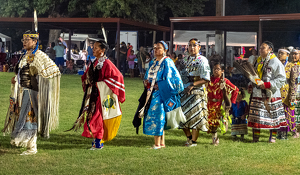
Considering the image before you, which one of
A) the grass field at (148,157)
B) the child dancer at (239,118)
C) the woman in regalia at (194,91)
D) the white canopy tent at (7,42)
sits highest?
the white canopy tent at (7,42)

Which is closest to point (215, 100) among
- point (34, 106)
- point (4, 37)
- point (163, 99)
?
point (163, 99)

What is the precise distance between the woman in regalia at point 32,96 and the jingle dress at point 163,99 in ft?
4.62

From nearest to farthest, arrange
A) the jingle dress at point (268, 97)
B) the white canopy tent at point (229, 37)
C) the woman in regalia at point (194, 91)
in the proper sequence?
the woman in regalia at point (194, 91) < the jingle dress at point (268, 97) < the white canopy tent at point (229, 37)

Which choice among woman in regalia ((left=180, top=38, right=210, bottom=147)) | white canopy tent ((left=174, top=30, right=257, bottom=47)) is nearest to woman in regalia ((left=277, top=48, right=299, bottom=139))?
woman in regalia ((left=180, top=38, right=210, bottom=147))

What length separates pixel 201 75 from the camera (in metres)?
6.64

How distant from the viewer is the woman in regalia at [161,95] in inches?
250

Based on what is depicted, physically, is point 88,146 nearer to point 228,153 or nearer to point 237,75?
point 228,153

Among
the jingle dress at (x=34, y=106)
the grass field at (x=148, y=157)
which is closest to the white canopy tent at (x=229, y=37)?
the grass field at (x=148, y=157)

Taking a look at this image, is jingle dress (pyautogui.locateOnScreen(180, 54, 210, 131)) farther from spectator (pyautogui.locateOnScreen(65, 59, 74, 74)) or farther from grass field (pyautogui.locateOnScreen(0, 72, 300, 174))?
spectator (pyautogui.locateOnScreen(65, 59, 74, 74))

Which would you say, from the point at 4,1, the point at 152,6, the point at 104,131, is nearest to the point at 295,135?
the point at 104,131

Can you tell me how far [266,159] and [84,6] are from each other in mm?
22580

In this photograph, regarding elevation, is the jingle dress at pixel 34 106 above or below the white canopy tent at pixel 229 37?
below

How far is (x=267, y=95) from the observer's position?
7.09m

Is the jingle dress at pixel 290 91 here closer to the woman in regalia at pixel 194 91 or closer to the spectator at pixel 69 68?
the woman in regalia at pixel 194 91
